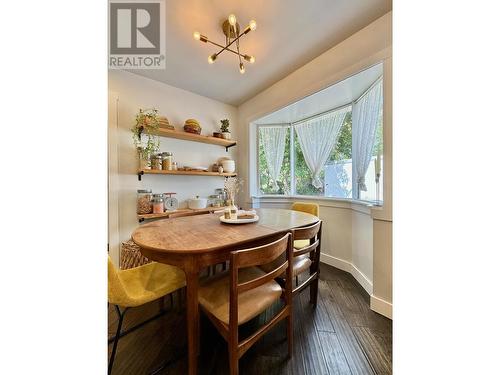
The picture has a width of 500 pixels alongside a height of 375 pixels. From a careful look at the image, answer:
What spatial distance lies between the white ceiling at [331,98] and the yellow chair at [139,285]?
2.33 meters

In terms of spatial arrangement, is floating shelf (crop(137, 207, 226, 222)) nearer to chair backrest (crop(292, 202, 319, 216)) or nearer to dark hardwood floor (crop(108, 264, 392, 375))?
dark hardwood floor (crop(108, 264, 392, 375))

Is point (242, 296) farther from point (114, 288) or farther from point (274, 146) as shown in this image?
point (274, 146)

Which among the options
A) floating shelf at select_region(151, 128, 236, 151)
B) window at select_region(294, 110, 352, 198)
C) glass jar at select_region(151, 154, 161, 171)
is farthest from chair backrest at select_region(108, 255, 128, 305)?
window at select_region(294, 110, 352, 198)

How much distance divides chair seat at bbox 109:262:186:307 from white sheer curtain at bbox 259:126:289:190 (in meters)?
2.38

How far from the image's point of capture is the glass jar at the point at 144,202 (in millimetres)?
2162

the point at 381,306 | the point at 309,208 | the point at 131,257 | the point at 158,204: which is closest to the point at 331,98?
the point at 309,208

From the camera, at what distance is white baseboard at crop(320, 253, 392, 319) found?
1547mm

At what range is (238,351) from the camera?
36.2 inches

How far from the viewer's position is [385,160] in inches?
59.7

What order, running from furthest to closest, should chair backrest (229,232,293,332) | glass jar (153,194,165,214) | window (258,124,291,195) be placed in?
1. window (258,124,291,195)
2. glass jar (153,194,165,214)
3. chair backrest (229,232,293,332)
